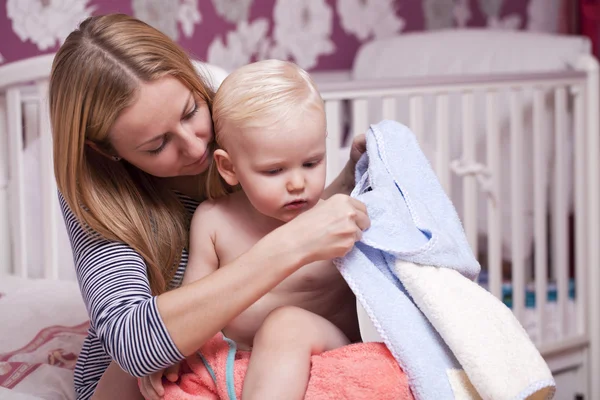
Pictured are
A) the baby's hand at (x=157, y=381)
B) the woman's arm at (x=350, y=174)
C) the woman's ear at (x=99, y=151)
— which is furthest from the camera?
the woman's arm at (x=350, y=174)

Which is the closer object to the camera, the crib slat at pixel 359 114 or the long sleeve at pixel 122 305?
the long sleeve at pixel 122 305

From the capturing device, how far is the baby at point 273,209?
961 millimetres

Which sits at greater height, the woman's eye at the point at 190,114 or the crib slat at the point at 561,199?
the woman's eye at the point at 190,114

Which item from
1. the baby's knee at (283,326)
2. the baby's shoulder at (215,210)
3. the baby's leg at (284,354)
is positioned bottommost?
the baby's leg at (284,354)

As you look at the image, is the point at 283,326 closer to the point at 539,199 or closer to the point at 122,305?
the point at 122,305

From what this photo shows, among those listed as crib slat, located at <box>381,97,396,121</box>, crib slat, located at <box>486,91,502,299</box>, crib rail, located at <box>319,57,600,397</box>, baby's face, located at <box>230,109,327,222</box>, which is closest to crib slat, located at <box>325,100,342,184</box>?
crib rail, located at <box>319,57,600,397</box>

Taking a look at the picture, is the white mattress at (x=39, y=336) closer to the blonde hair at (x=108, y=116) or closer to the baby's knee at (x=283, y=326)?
the blonde hair at (x=108, y=116)

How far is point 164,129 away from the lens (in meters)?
1.08

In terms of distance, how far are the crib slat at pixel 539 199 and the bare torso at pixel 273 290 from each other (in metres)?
1.15

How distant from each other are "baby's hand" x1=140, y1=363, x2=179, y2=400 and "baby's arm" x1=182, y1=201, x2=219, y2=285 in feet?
0.43

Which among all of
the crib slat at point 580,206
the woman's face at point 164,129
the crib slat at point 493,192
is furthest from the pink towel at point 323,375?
the crib slat at point 580,206

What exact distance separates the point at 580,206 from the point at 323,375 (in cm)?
151

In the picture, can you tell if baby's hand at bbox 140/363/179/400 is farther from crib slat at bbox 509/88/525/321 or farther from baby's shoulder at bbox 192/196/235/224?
crib slat at bbox 509/88/525/321

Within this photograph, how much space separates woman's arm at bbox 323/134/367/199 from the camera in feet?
4.13
